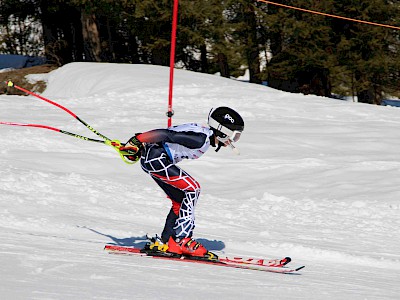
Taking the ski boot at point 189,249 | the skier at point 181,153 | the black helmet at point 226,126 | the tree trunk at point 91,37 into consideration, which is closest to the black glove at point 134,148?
the skier at point 181,153

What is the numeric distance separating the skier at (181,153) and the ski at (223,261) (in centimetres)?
9

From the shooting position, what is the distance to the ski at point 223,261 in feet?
21.8

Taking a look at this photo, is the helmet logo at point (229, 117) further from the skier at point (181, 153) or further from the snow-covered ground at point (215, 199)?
the snow-covered ground at point (215, 199)

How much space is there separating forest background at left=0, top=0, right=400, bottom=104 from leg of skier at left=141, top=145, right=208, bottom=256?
1674cm

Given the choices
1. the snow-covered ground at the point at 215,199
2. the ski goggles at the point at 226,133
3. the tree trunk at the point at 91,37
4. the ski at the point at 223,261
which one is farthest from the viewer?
the tree trunk at the point at 91,37

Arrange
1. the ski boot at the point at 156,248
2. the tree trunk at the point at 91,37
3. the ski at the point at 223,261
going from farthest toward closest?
the tree trunk at the point at 91,37, the ski boot at the point at 156,248, the ski at the point at 223,261

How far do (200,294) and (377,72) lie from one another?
66.7 feet

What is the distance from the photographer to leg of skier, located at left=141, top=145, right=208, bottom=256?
679 centimetres

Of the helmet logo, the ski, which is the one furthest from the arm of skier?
the ski

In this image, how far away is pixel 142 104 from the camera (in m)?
16.8

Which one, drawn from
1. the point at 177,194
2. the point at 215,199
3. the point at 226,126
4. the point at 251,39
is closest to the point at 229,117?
the point at 226,126

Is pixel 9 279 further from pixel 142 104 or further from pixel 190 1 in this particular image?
pixel 190 1

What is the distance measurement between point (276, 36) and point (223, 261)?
18.9m

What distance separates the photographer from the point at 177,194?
22.6ft
